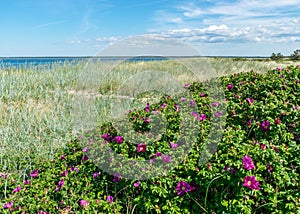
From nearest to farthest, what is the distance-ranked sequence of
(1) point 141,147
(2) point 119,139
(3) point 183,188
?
(3) point 183,188 < (1) point 141,147 < (2) point 119,139

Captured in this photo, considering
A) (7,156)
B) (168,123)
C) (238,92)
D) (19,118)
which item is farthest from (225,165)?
(19,118)

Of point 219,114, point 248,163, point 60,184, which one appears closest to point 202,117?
point 219,114

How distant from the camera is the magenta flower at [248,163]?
224cm

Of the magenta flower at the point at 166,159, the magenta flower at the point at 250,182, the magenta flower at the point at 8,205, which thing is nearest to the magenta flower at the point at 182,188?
the magenta flower at the point at 166,159

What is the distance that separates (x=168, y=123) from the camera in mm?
3191

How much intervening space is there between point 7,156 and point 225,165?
2981mm

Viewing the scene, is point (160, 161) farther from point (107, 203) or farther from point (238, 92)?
point (238, 92)

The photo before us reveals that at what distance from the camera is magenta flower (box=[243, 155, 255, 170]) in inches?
88.3

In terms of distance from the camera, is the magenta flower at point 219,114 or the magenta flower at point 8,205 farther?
the magenta flower at point 219,114

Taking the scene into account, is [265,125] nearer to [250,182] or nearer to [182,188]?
[250,182]

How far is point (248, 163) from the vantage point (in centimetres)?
226

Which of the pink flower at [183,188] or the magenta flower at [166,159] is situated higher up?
the magenta flower at [166,159]

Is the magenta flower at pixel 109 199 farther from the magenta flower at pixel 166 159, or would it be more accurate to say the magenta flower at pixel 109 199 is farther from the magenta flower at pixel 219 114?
the magenta flower at pixel 219 114

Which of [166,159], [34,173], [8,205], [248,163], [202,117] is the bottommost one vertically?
[8,205]
